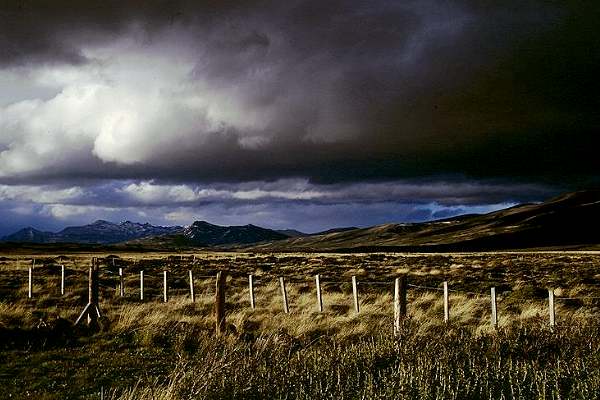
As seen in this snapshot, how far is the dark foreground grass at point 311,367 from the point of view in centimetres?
719

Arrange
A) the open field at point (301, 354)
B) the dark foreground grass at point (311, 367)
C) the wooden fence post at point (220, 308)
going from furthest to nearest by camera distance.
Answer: the wooden fence post at point (220, 308), the open field at point (301, 354), the dark foreground grass at point (311, 367)

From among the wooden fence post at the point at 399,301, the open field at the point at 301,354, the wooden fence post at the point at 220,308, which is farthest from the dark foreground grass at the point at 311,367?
the wooden fence post at the point at 399,301

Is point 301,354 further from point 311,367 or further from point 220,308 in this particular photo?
point 220,308

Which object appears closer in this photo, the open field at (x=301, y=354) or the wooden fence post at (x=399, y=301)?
the open field at (x=301, y=354)

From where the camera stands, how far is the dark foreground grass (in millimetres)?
7191

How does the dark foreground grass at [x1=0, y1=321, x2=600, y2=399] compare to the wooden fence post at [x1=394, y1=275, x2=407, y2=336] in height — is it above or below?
below

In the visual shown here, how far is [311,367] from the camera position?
847 centimetres

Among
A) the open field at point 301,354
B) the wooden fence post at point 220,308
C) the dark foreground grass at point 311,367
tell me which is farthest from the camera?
the wooden fence post at point 220,308

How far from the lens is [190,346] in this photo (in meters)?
11.8

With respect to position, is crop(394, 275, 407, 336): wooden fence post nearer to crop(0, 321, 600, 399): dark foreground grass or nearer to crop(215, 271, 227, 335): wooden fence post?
crop(0, 321, 600, 399): dark foreground grass

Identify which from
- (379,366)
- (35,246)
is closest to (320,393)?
(379,366)

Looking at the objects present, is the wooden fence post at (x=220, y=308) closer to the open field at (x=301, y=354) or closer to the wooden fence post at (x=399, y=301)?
the open field at (x=301, y=354)

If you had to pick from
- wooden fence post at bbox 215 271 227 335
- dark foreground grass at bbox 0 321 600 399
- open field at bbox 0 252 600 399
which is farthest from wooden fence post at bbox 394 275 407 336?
wooden fence post at bbox 215 271 227 335

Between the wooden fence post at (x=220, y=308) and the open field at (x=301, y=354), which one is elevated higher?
the wooden fence post at (x=220, y=308)
